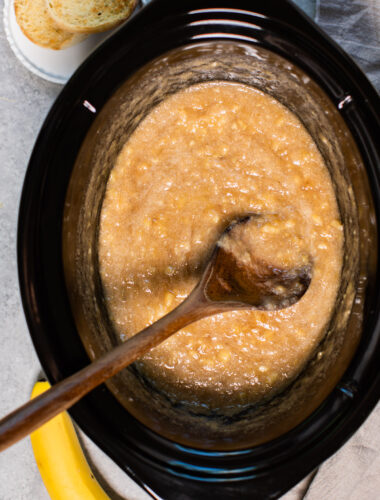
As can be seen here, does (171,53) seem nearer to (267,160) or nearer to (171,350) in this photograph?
(267,160)

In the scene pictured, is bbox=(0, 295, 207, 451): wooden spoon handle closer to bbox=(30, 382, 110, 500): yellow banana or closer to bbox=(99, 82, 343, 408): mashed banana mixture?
bbox=(99, 82, 343, 408): mashed banana mixture

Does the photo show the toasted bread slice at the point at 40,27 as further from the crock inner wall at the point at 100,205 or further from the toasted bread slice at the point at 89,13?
the crock inner wall at the point at 100,205

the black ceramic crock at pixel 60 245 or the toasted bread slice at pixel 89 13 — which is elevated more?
the toasted bread slice at pixel 89 13

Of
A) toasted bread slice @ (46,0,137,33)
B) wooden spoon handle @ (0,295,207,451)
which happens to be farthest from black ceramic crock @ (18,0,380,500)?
toasted bread slice @ (46,0,137,33)

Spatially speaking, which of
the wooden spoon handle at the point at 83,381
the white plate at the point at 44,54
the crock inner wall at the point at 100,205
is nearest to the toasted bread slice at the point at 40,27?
the white plate at the point at 44,54

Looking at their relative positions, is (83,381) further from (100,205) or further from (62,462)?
(62,462)


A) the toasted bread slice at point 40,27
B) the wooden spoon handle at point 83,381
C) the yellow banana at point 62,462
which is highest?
the toasted bread slice at point 40,27

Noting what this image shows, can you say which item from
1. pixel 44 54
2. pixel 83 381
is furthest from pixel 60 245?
pixel 44 54

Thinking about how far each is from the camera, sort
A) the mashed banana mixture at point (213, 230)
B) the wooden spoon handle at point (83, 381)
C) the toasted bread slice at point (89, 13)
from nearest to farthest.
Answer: the wooden spoon handle at point (83, 381) → the mashed banana mixture at point (213, 230) → the toasted bread slice at point (89, 13)
